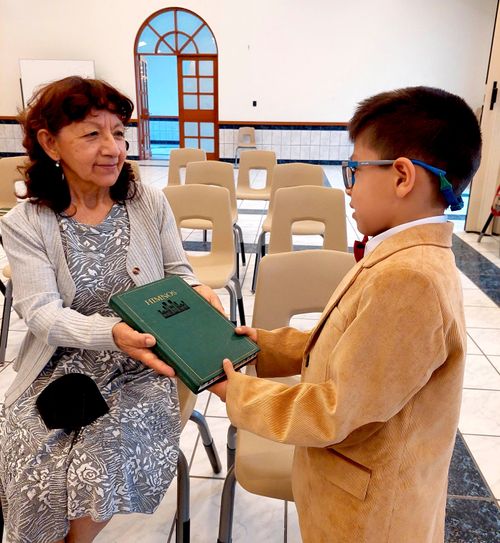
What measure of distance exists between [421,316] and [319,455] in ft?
1.14

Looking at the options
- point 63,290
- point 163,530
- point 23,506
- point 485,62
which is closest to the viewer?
point 23,506

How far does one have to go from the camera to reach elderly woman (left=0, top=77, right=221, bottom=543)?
105 centimetres

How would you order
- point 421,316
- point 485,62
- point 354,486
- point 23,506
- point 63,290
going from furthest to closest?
point 485,62 < point 63,290 < point 23,506 < point 354,486 < point 421,316

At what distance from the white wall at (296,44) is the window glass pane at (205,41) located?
0.29 meters

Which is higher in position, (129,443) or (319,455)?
(319,455)

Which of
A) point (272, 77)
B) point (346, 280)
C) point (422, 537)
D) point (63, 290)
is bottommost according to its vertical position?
point (422, 537)

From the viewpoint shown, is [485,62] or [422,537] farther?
[485,62]

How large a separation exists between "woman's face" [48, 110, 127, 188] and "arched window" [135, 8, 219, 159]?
29.4ft

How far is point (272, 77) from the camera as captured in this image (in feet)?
30.6

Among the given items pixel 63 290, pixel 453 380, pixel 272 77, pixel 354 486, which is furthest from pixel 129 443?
pixel 272 77

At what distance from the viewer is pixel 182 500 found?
1314 mm

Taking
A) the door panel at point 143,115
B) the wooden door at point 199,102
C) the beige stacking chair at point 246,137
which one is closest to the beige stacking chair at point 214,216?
the beige stacking chair at point 246,137

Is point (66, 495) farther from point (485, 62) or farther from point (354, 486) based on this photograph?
point (485, 62)

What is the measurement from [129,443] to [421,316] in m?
0.77
